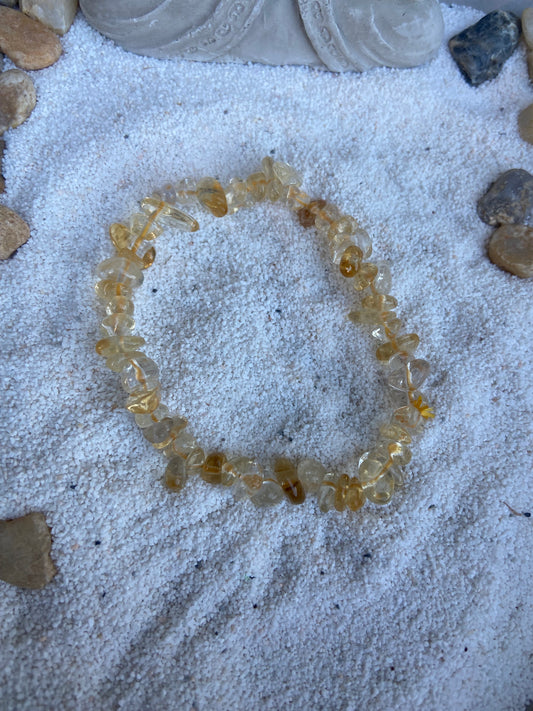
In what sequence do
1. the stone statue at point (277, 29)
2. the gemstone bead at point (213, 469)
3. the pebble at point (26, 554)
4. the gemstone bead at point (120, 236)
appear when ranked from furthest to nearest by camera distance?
the stone statue at point (277, 29) < the gemstone bead at point (120, 236) < the gemstone bead at point (213, 469) < the pebble at point (26, 554)

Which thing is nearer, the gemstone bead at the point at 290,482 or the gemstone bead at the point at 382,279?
the gemstone bead at the point at 290,482

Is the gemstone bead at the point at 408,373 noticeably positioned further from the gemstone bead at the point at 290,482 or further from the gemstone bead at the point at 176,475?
the gemstone bead at the point at 176,475

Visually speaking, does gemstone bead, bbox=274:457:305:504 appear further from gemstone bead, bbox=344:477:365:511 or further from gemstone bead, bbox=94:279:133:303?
gemstone bead, bbox=94:279:133:303

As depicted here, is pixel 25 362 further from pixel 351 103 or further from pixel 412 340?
pixel 351 103

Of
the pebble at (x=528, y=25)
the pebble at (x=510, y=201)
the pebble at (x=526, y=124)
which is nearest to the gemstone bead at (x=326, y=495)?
the pebble at (x=510, y=201)

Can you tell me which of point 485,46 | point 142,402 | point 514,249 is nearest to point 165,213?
point 142,402

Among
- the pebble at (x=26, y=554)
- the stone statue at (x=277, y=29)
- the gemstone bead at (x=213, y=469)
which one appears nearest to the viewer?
the pebble at (x=26, y=554)

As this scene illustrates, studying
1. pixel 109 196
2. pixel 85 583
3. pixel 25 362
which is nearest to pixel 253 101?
pixel 109 196
